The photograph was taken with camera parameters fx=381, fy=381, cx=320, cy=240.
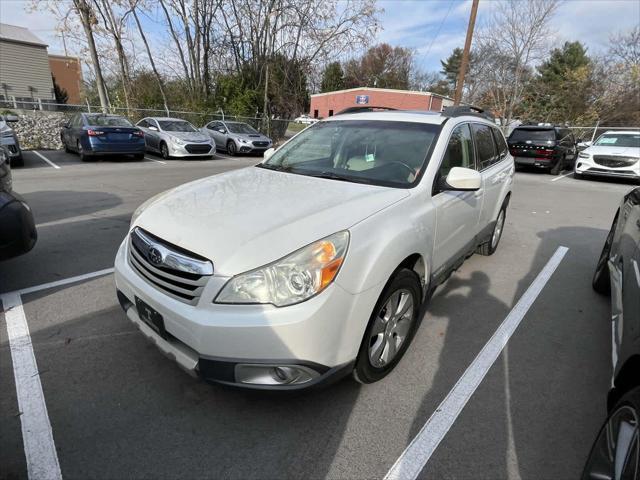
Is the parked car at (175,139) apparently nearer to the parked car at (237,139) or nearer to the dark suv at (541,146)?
the parked car at (237,139)

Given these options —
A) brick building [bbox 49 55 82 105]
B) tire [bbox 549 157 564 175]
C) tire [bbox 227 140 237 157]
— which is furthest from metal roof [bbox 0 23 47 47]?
tire [bbox 549 157 564 175]

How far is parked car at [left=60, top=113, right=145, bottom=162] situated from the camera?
11.8 metres

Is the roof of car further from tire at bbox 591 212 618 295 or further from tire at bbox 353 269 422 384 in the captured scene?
tire at bbox 591 212 618 295

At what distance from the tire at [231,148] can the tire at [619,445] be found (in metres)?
16.5

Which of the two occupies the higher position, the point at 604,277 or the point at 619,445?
the point at 619,445

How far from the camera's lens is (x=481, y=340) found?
123 inches

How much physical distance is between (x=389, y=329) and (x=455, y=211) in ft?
4.12

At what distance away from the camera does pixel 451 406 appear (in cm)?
239

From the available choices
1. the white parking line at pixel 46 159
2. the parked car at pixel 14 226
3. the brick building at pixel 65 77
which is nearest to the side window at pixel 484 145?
the parked car at pixel 14 226

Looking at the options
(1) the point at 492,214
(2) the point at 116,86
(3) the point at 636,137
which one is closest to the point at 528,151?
(3) the point at 636,137

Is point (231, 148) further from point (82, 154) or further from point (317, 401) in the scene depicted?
point (317, 401)

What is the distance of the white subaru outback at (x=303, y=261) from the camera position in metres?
1.90

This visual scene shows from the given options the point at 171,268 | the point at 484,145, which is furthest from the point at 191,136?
the point at 171,268

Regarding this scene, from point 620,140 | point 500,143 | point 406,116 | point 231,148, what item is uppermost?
point 406,116
